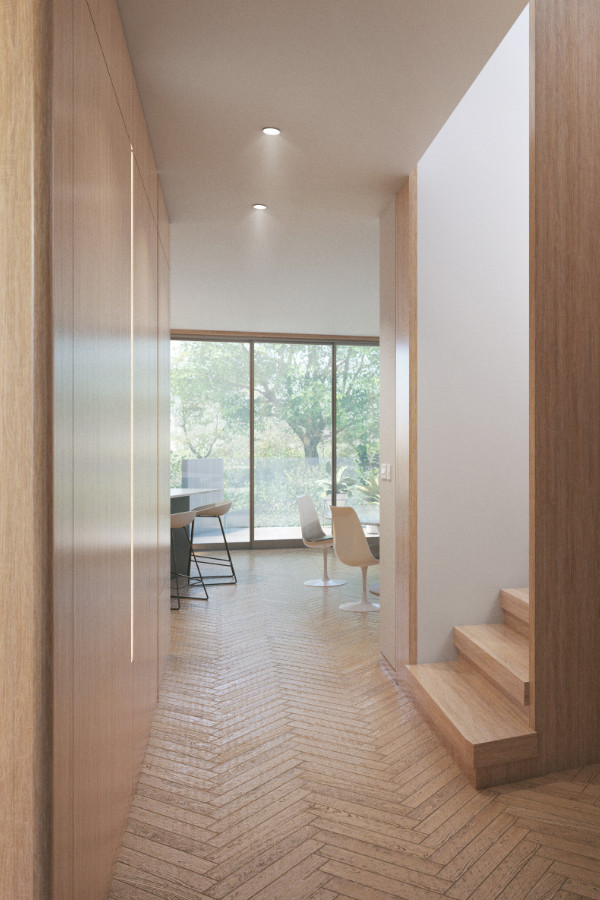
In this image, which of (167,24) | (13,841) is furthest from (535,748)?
(167,24)

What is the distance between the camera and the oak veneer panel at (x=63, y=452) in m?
1.31

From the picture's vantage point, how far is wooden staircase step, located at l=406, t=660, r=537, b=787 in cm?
258

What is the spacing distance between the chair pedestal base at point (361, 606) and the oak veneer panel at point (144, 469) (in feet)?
7.80

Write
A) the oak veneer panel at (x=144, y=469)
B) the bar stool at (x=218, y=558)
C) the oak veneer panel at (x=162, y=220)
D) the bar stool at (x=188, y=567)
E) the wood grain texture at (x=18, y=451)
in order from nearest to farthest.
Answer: the wood grain texture at (x=18, y=451) → the oak veneer panel at (x=144, y=469) → the oak veneer panel at (x=162, y=220) → the bar stool at (x=188, y=567) → the bar stool at (x=218, y=558)

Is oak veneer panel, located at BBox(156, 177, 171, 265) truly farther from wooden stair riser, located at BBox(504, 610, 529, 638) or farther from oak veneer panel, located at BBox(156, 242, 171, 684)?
wooden stair riser, located at BBox(504, 610, 529, 638)

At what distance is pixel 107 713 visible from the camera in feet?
6.24

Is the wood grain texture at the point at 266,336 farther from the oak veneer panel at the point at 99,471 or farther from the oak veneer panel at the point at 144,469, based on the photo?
the oak veneer panel at the point at 99,471

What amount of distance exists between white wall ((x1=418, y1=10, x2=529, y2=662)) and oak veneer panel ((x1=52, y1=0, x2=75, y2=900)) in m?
2.49

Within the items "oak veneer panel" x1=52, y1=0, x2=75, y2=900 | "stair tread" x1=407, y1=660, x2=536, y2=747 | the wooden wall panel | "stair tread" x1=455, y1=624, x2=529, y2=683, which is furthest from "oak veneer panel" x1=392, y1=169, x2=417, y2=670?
"oak veneer panel" x1=52, y1=0, x2=75, y2=900

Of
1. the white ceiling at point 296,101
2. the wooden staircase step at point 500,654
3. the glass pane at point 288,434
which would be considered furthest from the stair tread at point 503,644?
the glass pane at point 288,434

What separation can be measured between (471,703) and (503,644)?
0.41 metres

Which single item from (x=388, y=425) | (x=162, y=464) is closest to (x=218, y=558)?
(x=162, y=464)

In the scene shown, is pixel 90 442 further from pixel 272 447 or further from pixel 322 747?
pixel 272 447

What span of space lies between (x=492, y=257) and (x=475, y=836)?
2977 millimetres
